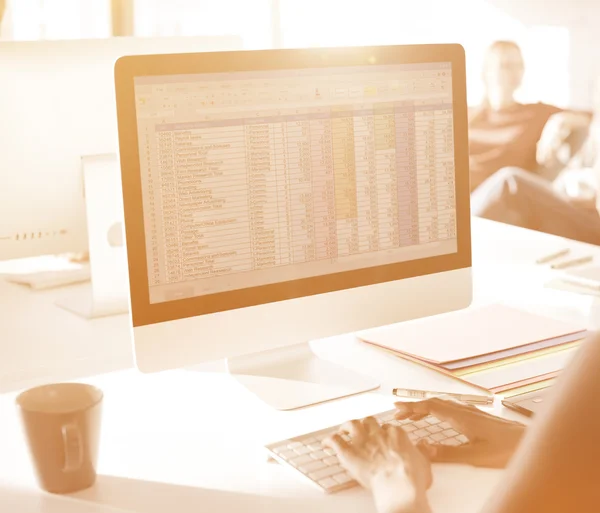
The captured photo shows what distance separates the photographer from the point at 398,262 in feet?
4.31

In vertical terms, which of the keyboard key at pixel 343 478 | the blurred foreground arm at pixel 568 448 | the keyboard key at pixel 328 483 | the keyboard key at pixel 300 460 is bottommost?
the keyboard key at pixel 328 483

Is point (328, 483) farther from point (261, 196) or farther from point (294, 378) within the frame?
point (261, 196)

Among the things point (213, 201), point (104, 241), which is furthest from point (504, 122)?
point (213, 201)

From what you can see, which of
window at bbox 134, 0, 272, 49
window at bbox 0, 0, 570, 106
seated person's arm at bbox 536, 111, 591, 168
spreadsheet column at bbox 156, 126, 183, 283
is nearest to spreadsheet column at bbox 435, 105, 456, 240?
spreadsheet column at bbox 156, 126, 183, 283

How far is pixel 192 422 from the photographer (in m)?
1.16

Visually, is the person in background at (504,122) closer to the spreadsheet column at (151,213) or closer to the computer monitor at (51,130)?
the computer monitor at (51,130)

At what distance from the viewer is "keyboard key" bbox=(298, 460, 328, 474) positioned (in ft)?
3.22

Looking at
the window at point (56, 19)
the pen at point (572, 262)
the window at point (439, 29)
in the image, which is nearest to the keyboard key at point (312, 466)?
the pen at point (572, 262)

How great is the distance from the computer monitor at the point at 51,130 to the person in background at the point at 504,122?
3.07 m

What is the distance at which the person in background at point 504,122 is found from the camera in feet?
14.4

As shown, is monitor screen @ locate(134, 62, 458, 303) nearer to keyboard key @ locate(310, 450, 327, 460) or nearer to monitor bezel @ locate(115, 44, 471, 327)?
monitor bezel @ locate(115, 44, 471, 327)

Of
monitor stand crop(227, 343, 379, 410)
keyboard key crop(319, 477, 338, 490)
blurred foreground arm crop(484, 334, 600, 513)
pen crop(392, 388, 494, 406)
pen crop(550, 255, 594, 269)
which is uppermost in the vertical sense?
blurred foreground arm crop(484, 334, 600, 513)

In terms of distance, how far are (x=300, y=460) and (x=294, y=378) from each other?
10.7 inches

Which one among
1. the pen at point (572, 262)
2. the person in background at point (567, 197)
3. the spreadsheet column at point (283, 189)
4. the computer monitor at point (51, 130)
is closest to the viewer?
the spreadsheet column at point (283, 189)
